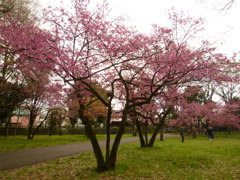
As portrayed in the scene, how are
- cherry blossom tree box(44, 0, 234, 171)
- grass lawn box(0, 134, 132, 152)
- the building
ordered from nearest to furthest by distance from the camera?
cherry blossom tree box(44, 0, 234, 171) → grass lawn box(0, 134, 132, 152) → the building

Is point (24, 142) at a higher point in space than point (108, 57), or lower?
lower

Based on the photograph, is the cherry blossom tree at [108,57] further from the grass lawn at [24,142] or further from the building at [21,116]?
the building at [21,116]

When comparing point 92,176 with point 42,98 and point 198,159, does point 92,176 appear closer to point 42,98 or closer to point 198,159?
point 198,159

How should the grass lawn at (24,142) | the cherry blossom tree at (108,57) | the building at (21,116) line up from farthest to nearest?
1. the building at (21,116)
2. the grass lawn at (24,142)
3. the cherry blossom tree at (108,57)

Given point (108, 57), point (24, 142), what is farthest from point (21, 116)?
point (108, 57)

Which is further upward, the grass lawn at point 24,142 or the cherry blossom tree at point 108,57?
the cherry blossom tree at point 108,57

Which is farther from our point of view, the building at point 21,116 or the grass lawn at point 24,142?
the building at point 21,116

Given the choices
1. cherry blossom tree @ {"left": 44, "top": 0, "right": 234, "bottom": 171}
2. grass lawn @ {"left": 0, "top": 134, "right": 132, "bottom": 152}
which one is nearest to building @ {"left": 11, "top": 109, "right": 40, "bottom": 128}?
grass lawn @ {"left": 0, "top": 134, "right": 132, "bottom": 152}

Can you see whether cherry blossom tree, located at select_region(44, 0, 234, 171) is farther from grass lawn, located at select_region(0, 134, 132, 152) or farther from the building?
the building

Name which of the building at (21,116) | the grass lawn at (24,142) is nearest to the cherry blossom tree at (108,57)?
the grass lawn at (24,142)

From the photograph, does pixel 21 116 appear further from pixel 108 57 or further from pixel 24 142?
pixel 108 57

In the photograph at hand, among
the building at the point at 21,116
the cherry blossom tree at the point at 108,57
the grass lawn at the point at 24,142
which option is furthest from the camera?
the building at the point at 21,116

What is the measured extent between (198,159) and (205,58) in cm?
514

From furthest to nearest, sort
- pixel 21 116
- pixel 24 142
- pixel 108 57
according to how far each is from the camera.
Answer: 1. pixel 21 116
2. pixel 24 142
3. pixel 108 57
